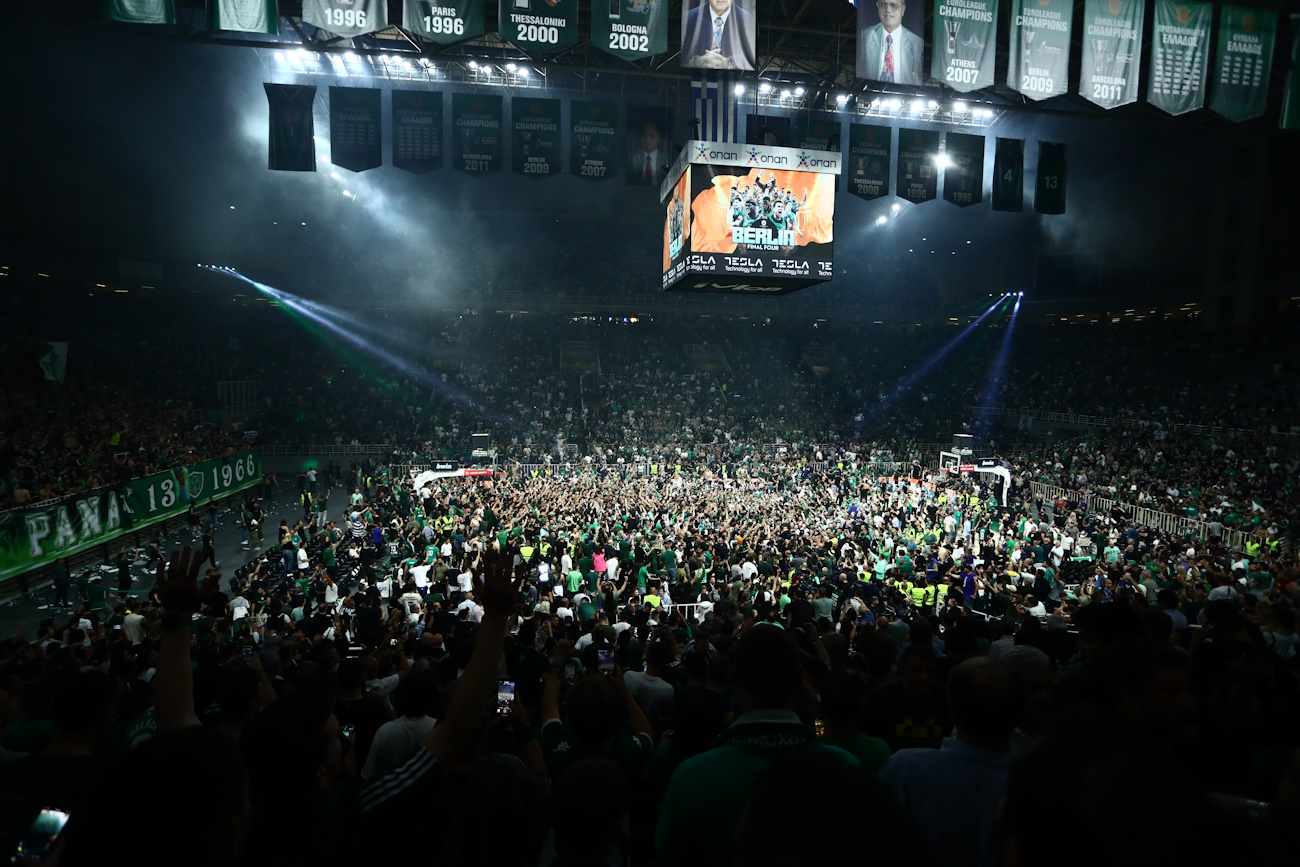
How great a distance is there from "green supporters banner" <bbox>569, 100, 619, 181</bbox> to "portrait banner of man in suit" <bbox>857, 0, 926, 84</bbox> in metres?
5.09

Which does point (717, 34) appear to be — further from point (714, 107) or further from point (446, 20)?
point (446, 20)

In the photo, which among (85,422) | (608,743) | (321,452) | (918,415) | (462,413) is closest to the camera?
(608,743)

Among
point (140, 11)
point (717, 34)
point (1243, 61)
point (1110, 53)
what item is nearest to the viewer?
point (140, 11)

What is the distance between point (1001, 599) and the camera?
11000 millimetres

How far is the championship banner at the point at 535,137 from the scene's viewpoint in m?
14.0

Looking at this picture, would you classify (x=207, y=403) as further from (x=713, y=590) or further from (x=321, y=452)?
(x=713, y=590)

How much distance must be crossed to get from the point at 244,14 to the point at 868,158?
1255 cm

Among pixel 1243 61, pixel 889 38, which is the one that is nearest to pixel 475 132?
pixel 889 38

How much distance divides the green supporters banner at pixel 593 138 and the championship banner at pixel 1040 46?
25.4 ft

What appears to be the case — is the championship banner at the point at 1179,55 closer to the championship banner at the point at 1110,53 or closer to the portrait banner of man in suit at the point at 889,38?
the championship banner at the point at 1110,53

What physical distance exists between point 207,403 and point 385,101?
1403 centimetres

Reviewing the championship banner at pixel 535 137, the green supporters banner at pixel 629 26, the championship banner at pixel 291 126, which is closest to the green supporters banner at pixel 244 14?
the championship banner at pixel 291 126

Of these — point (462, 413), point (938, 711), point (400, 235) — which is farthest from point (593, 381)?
point (938, 711)

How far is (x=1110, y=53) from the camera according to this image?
1257 centimetres
